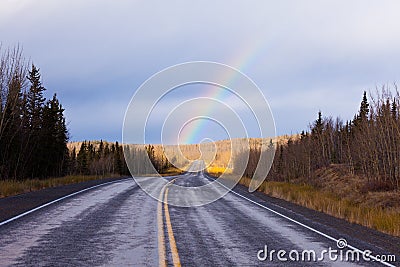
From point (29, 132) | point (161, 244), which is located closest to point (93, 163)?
point (29, 132)

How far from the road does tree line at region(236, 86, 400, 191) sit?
12987 millimetres

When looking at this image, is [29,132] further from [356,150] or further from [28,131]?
[356,150]

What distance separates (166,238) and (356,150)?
88.8ft

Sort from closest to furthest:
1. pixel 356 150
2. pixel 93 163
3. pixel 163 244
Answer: pixel 163 244 < pixel 356 150 < pixel 93 163


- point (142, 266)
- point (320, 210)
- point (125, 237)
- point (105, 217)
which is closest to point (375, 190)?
point (320, 210)

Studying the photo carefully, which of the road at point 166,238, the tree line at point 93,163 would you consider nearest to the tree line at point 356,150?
the road at point 166,238

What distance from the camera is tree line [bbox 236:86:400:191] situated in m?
24.2

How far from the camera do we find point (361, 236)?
32.7 ft

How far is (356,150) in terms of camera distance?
32.1 metres

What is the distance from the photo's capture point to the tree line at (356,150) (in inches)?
951

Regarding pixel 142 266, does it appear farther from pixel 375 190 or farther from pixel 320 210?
pixel 375 190

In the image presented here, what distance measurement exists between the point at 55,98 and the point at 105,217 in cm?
4396

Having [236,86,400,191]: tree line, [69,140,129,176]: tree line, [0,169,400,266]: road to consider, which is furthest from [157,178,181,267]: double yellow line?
[69,140,129,176]: tree line

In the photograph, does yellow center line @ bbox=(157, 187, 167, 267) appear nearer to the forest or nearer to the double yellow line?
the double yellow line
